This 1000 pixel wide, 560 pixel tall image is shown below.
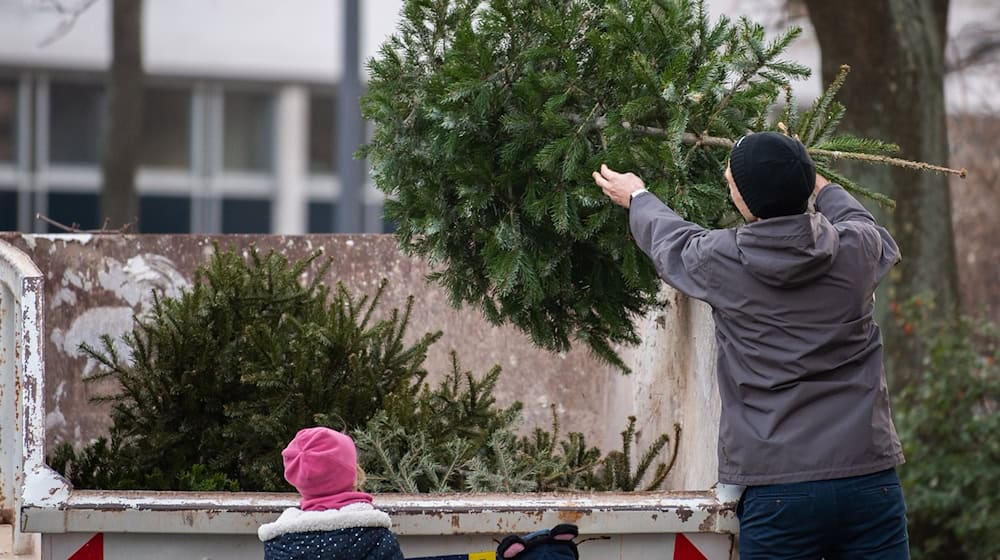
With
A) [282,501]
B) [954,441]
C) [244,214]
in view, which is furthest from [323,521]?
[244,214]

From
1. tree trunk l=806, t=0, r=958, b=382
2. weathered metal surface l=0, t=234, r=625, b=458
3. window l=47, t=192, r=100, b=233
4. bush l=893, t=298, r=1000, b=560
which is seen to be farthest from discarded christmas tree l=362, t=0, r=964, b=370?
window l=47, t=192, r=100, b=233

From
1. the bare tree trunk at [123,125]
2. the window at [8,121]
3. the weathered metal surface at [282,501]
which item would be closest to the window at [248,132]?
the window at [8,121]

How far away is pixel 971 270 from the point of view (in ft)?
34.6

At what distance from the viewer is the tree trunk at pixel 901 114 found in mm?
7371

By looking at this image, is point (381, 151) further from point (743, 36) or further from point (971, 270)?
point (971, 270)

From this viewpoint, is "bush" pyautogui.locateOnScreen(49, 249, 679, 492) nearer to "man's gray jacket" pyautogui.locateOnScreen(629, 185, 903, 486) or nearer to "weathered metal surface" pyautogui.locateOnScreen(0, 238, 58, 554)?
"weathered metal surface" pyautogui.locateOnScreen(0, 238, 58, 554)

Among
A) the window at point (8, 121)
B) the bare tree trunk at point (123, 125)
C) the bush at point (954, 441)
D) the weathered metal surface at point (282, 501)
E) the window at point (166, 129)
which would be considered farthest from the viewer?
the window at point (166, 129)

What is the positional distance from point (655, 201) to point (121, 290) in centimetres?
241

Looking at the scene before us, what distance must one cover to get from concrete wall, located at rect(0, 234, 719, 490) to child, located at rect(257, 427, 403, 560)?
4.86 feet

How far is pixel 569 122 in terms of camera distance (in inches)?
137

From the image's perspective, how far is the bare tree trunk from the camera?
1141cm

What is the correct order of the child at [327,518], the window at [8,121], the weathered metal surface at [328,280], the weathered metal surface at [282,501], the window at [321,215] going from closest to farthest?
the child at [327,518] < the weathered metal surface at [282,501] < the weathered metal surface at [328,280] < the window at [8,121] < the window at [321,215]

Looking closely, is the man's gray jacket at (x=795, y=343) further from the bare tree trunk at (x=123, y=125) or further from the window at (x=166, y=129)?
the window at (x=166, y=129)

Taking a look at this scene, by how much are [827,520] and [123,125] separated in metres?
9.69
